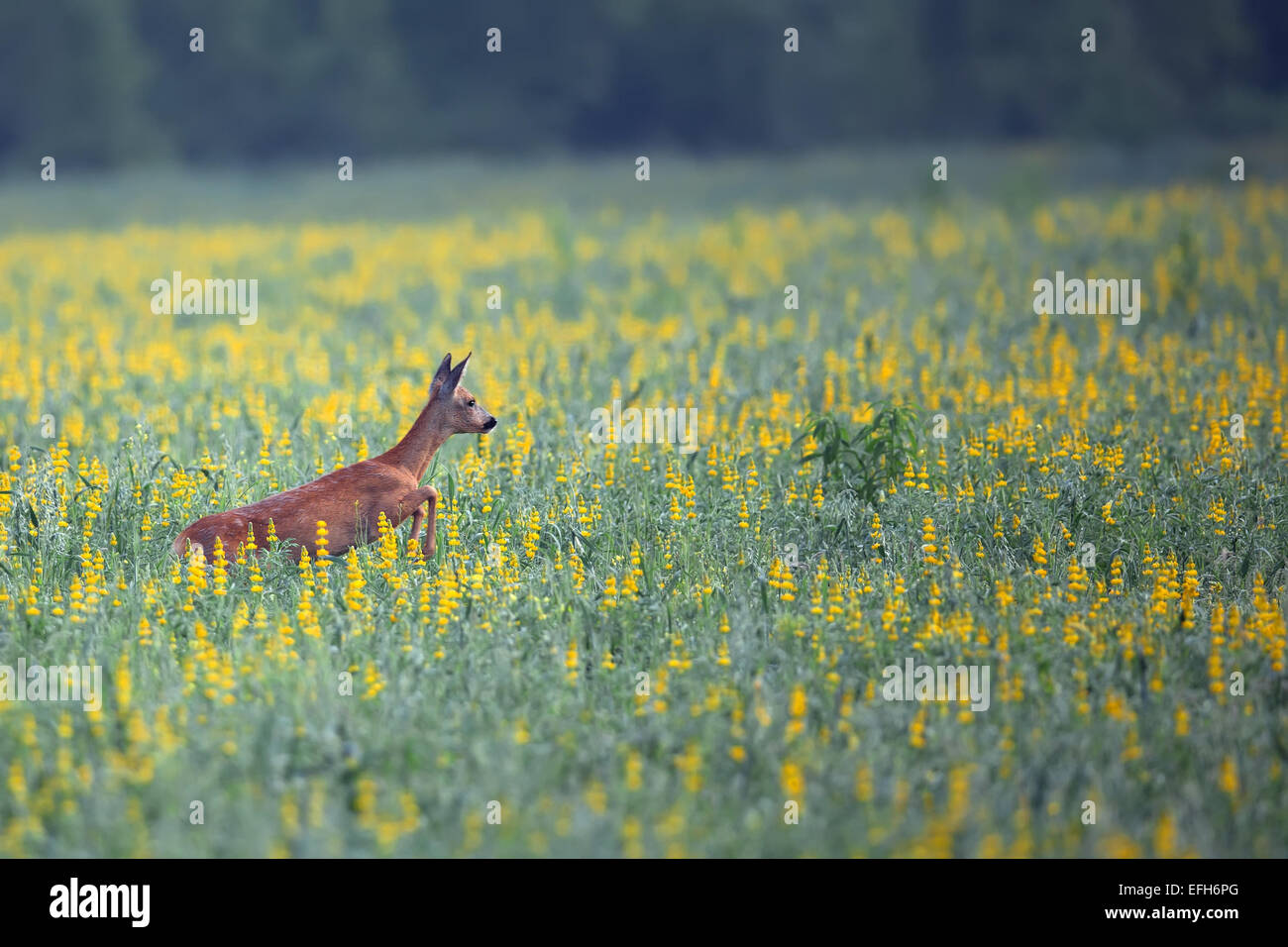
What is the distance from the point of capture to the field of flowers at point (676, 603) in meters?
4.85

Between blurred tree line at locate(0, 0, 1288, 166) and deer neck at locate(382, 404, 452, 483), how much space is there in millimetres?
47009

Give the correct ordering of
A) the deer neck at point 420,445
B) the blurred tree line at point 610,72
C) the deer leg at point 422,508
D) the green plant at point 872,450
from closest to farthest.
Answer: the deer leg at point 422,508 < the deer neck at point 420,445 < the green plant at point 872,450 < the blurred tree line at point 610,72

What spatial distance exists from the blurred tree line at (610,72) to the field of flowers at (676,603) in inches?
1647

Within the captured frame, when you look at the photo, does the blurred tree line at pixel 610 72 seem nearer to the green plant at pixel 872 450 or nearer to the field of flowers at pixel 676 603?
the field of flowers at pixel 676 603

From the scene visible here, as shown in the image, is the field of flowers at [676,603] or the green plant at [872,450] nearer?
the field of flowers at [676,603]

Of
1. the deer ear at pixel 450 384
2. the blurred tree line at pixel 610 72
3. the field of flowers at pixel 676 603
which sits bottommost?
the field of flowers at pixel 676 603

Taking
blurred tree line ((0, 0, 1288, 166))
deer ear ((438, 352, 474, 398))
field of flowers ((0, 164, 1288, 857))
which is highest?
→ blurred tree line ((0, 0, 1288, 166))

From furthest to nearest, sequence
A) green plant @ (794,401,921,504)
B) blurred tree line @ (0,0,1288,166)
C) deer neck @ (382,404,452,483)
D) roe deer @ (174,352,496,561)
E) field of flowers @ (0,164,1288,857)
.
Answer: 1. blurred tree line @ (0,0,1288,166)
2. green plant @ (794,401,921,504)
3. deer neck @ (382,404,452,483)
4. roe deer @ (174,352,496,561)
5. field of flowers @ (0,164,1288,857)

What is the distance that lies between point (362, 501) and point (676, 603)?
1744 mm

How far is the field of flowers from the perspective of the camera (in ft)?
15.9

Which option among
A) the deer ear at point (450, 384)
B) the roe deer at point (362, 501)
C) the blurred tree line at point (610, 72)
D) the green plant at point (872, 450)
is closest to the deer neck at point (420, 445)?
the roe deer at point (362, 501)

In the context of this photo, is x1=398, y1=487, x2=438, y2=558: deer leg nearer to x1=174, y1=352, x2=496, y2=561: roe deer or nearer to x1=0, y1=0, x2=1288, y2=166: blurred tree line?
x1=174, y1=352, x2=496, y2=561: roe deer

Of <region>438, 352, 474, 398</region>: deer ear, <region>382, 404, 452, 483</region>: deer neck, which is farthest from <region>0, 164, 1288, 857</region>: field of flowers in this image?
<region>438, 352, 474, 398</region>: deer ear
